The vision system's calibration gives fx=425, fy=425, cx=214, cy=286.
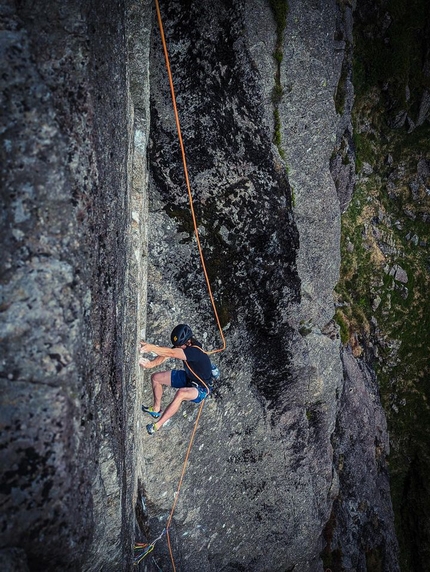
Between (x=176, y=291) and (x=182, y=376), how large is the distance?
5.18 ft

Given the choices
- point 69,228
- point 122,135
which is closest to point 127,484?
point 69,228

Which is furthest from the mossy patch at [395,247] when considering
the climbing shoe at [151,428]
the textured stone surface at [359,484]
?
the climbing shoe at [151,428]

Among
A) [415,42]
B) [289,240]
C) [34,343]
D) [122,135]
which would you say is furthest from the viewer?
[415,42]

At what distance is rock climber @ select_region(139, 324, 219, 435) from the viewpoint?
7270 millimetres

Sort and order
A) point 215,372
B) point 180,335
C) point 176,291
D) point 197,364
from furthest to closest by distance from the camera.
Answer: point 215,372 < point 176,291 < point 197,364 < point 180,335

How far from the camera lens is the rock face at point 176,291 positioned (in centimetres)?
379

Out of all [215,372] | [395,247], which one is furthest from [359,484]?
[215,372]

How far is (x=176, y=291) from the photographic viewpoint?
796 centimetres

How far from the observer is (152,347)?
278 inches

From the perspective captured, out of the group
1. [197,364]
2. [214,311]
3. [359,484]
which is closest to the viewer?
[197,364]

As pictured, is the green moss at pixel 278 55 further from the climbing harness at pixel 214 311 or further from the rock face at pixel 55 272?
the rock face at pixel 55 272

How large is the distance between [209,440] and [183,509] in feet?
4.80

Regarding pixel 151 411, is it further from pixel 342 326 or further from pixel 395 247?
pixel 395 247

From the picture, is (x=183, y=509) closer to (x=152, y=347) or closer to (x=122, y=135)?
(x=152, y=347)
